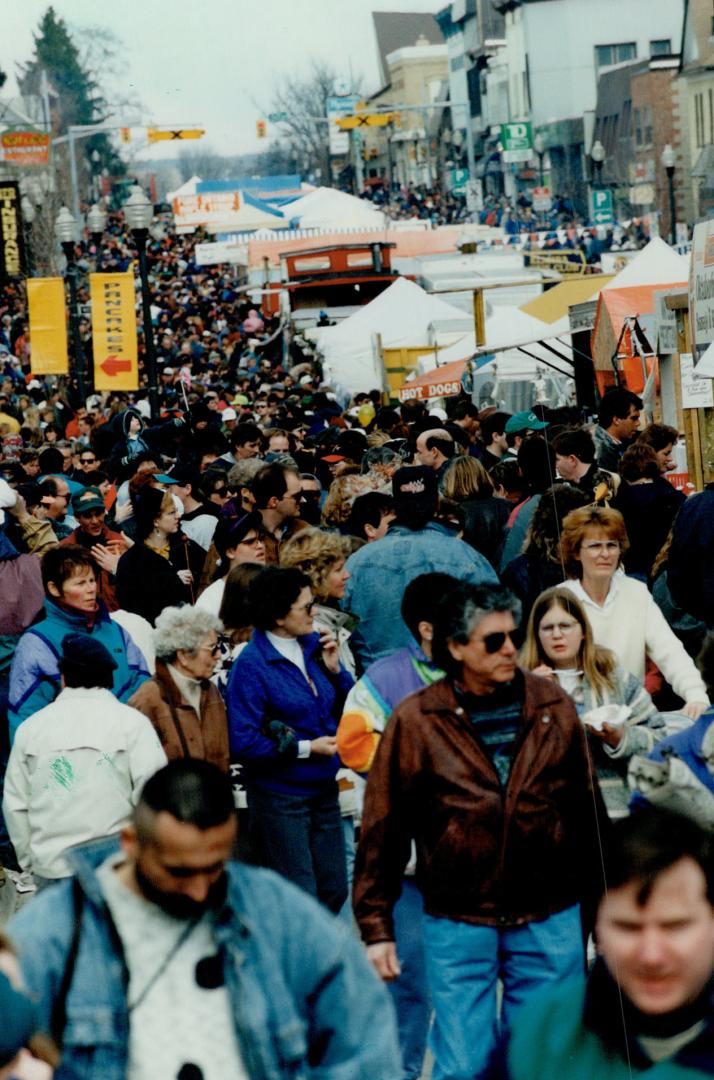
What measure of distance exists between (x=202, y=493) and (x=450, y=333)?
18276 mm

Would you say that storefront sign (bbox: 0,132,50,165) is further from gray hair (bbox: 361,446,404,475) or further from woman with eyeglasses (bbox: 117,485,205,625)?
woman with eyeglasses (bbox: 117,485,205,625)

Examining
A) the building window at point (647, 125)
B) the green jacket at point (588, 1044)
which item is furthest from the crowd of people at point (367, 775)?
the building window at point (647, 125)

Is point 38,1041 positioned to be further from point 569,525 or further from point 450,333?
point 450,333

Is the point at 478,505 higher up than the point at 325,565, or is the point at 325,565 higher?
the point at 325,565

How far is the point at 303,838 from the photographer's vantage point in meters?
6.48

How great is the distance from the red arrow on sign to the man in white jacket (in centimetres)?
1695

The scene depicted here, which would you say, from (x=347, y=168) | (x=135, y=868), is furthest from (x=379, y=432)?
(x=347, y=168)

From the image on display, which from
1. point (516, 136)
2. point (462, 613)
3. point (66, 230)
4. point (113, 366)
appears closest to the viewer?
point (462, 613)

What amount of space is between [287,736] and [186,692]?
0.43m

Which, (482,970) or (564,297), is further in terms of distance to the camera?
(564,297)

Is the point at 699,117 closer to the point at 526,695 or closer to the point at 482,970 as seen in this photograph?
the point at 526,695

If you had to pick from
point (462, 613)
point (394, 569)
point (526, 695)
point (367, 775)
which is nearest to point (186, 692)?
point (394, 569)

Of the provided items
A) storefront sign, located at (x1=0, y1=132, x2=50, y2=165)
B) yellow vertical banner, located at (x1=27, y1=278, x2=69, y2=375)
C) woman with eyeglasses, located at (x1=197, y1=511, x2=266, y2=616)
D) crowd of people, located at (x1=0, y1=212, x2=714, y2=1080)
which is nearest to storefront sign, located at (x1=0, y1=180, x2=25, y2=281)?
yellow vertical banner, located at (x1=27, y1=278, x2=69, y2=375)

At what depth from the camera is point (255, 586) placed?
6.50 meters
